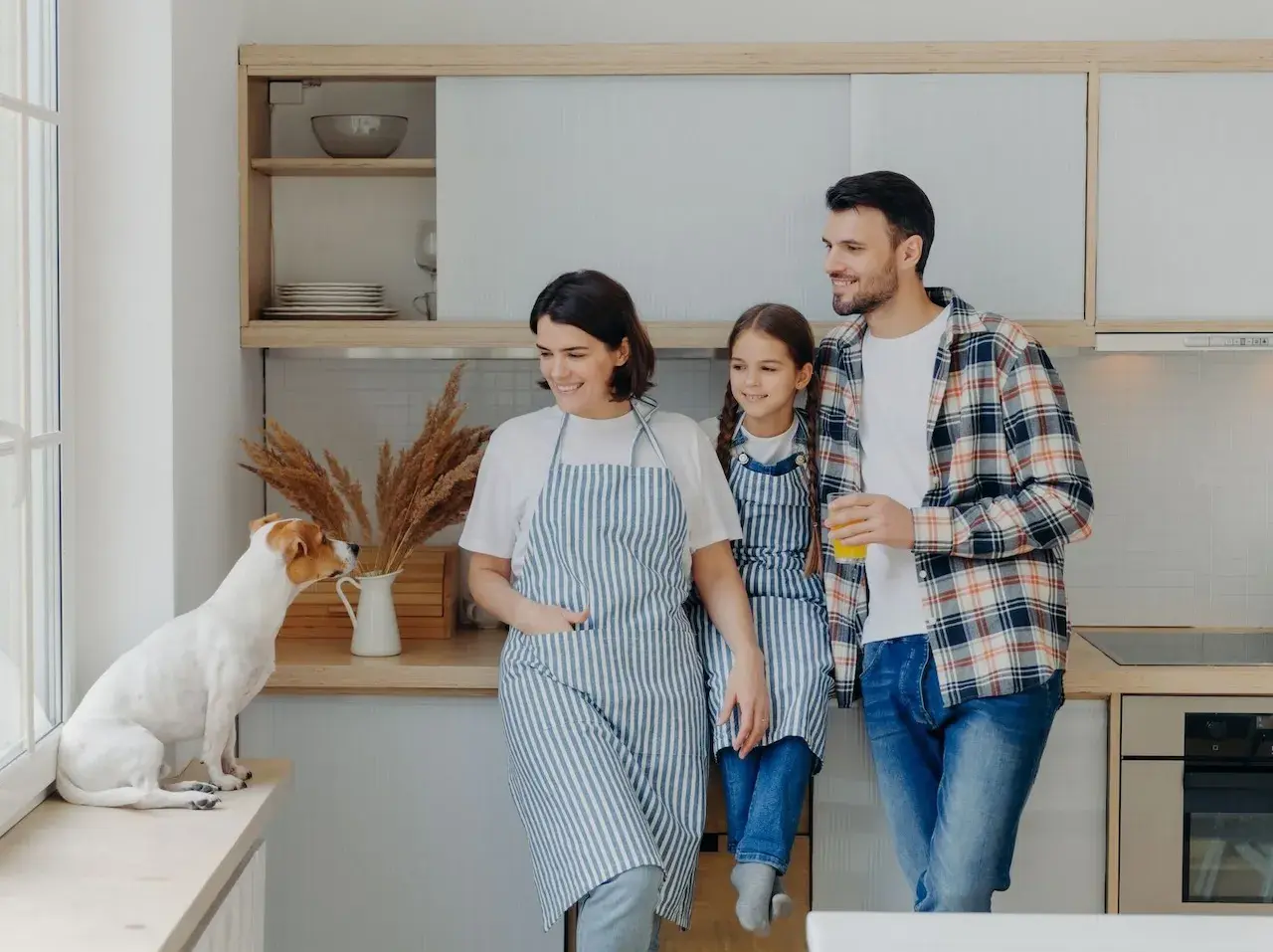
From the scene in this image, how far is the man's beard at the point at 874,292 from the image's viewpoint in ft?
8.00

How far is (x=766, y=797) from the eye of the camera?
7.77 feet

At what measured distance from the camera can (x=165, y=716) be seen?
6.47ft

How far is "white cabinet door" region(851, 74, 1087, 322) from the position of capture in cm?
271

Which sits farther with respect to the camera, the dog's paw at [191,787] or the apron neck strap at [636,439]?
the apron neck strap at [636,439]

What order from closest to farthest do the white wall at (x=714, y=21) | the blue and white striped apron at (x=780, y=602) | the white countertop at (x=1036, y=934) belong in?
1. the white countertop at (x=1036, y=934)
2. the blue and white striped apron at (x=780, y=602)
3. the white wall at (x=714, y=21)

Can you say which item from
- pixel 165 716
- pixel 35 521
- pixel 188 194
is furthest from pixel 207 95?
pixel 165 716

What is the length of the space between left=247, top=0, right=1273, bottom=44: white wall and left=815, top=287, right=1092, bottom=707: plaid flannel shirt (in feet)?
3.02

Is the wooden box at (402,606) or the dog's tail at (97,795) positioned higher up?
the wooden box at (402,606)

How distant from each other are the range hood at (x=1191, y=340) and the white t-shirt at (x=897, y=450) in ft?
1.74

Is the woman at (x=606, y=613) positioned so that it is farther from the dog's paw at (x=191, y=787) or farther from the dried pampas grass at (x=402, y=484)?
the dog's paw at (x=191, y=787)

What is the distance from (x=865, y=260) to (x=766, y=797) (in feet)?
3.19

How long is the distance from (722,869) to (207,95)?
175 centimetres

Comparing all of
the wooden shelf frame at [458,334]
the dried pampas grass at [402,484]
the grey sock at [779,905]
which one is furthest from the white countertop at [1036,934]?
the wooden shelf frame at [458,334]

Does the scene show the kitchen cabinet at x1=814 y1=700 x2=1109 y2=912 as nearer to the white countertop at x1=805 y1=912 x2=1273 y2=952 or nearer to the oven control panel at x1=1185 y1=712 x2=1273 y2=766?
the oven control panel at x1=1185 y1=712 x2=1273 y2=766
